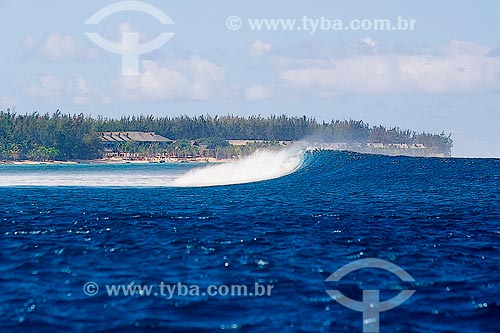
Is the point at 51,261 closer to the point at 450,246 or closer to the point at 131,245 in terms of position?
the point at 131,245

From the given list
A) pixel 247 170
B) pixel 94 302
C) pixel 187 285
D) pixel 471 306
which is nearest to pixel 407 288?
pixel 471 306

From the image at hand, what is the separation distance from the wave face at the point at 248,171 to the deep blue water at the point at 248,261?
1852 inches

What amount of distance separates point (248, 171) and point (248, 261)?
92.4m

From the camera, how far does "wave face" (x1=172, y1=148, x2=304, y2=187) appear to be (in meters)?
105

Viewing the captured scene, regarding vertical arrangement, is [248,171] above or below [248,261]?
below

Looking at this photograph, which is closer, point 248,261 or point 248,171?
point 248,261

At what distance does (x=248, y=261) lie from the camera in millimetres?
29359

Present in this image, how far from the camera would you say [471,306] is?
2288 centimetres

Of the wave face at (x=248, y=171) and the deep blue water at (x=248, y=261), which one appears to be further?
the wave face at (x=248, y=171)

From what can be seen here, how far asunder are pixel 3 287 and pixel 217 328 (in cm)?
789

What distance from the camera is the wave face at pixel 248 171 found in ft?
345

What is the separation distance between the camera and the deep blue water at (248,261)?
851 inches

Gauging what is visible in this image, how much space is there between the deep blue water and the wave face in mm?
47030

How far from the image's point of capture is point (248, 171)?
399 ft
